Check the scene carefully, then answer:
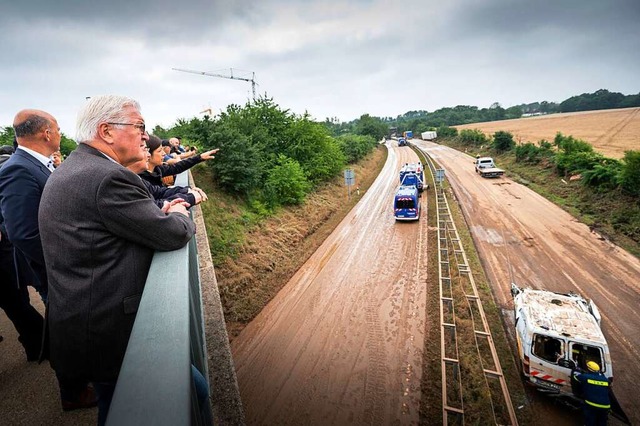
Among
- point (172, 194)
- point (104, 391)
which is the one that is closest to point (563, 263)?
point (172, 194)

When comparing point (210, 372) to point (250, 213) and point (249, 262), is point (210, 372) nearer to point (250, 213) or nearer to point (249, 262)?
point (249, 262)

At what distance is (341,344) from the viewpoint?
10141mm

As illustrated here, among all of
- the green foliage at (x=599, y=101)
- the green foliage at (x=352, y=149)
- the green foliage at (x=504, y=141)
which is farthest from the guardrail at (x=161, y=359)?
the green foliage at (x=599, y=101)

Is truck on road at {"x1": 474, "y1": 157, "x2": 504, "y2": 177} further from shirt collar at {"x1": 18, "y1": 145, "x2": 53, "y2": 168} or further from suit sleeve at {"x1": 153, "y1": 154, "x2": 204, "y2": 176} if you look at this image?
shirt collar at {"x1": 18, "y1": 145, "x2": 53, "y2": 168}

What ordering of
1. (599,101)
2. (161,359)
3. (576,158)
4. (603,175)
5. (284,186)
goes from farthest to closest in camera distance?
(599,101) < (576,158) < (284,186) < (603,175) < (161,359)

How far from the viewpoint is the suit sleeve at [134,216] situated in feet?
5.72

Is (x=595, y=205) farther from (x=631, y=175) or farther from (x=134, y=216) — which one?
(x=134, y=216)

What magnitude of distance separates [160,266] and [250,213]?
55.8 feet

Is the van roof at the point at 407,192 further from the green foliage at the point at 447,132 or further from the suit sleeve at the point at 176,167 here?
the green foliage at the point at 447,132

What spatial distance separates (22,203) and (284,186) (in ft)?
62.3

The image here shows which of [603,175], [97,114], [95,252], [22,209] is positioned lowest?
[603,175]

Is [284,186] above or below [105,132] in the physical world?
below

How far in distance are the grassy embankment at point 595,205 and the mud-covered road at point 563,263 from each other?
0.73 metres

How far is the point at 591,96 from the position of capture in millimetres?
119125
